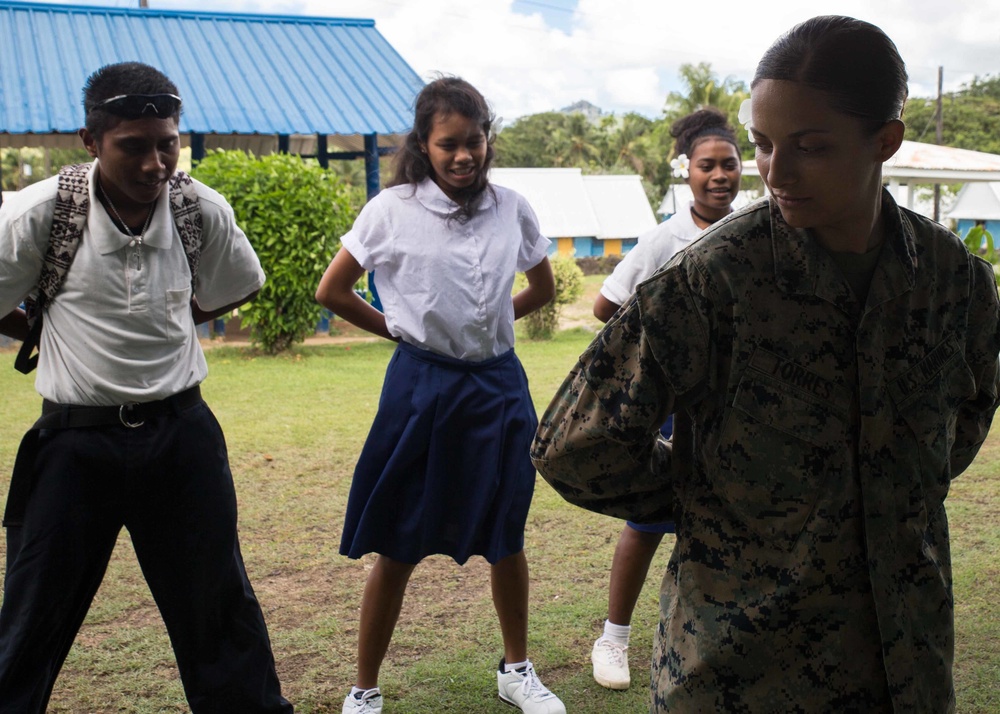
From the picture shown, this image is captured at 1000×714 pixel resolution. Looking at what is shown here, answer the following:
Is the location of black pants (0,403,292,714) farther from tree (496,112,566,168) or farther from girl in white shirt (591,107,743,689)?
tree (496,112,566,168)

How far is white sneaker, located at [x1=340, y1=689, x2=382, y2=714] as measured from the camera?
10.5ft

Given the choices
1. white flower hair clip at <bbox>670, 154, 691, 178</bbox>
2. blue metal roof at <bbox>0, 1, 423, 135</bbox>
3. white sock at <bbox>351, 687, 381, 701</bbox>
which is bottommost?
white sock at <bbox>351, 687, 381, 701</bbox>

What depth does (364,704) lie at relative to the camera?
3.20 m

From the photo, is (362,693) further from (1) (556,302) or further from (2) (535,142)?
(2) (535,142)

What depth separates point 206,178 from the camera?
11.1 metres

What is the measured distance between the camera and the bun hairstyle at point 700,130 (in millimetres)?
3689

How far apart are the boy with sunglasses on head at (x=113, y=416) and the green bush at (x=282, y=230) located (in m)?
8.03

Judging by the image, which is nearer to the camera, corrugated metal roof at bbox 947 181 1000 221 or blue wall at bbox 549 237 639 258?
blue wall at bbox 549 237 639 258

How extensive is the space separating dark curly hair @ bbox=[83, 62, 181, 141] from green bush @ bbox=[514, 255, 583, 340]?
919 centimetres

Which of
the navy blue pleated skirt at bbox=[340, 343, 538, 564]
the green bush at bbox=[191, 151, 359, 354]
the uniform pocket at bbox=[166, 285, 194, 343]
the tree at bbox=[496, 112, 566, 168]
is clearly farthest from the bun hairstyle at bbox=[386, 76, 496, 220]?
the tree at bbox=[496, 112, 566, 168]

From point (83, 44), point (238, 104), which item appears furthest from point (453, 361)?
point (83, 44)

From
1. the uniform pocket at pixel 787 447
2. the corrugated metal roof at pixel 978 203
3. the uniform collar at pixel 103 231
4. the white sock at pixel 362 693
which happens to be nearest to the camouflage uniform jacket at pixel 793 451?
the uniform pocket at pixel 787 447

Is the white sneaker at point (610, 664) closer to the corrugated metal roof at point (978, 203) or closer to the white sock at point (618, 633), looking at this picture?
the white sock at point (618, 633)

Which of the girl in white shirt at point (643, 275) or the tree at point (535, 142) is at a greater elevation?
the tree at point (535, 142)
